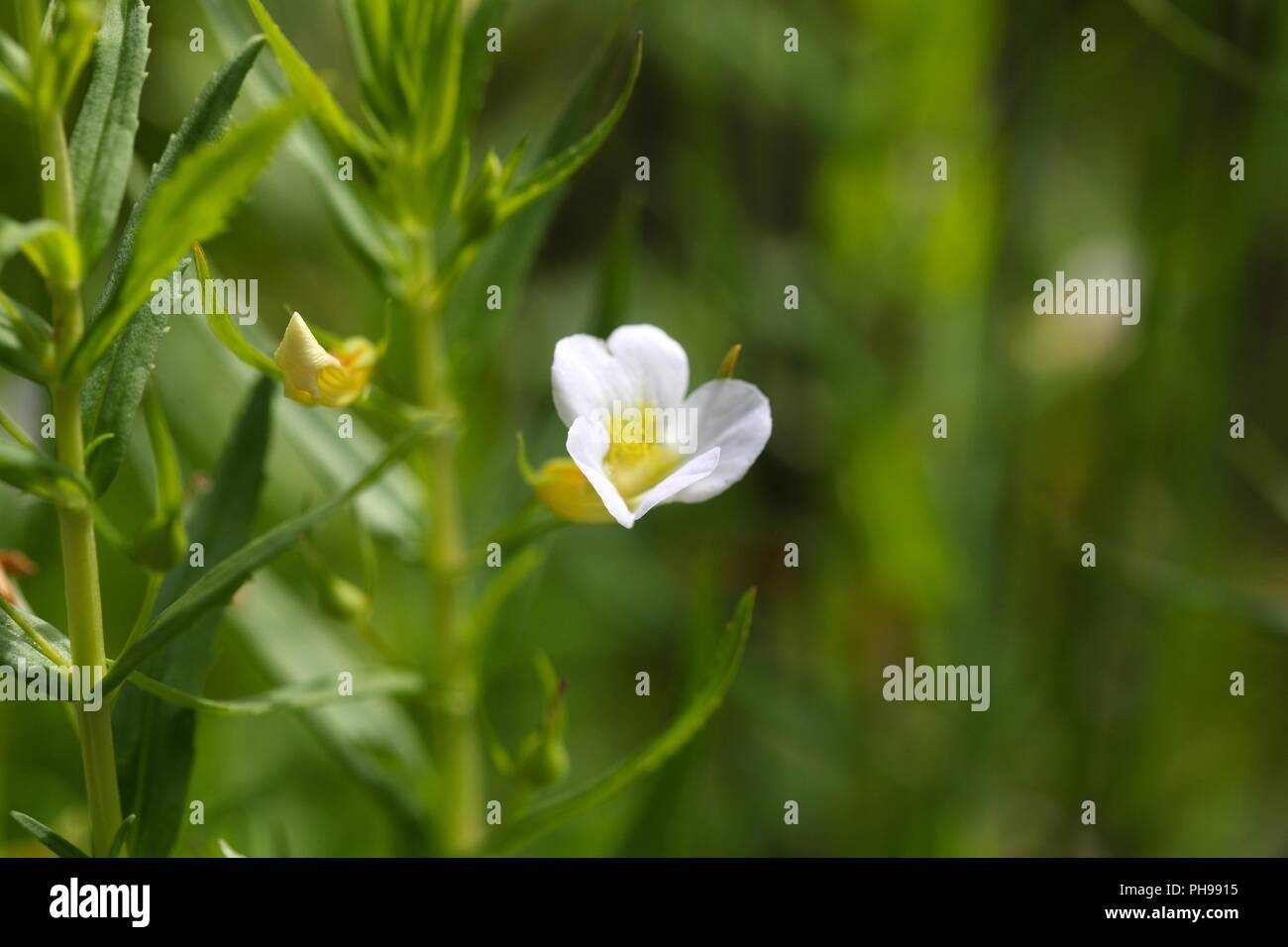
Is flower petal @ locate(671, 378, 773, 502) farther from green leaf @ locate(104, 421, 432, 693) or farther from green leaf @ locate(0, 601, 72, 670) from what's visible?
green leaf @ locate(0, 601, 72, 670)

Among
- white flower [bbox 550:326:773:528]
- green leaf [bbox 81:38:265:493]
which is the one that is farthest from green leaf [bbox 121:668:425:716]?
white flower [bbox 550:326:773:528]

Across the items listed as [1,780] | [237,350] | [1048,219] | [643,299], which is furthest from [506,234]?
[1048,219]

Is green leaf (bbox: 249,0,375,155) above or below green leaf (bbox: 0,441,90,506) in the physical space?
above

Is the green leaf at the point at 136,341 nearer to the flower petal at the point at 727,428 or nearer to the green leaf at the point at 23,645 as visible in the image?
the green leaf at the point at 23,645

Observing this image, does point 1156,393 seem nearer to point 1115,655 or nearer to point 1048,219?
point 1115,655

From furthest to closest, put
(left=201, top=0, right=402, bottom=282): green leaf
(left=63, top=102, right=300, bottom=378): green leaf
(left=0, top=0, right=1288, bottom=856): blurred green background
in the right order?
(left=0, top=0, right=1288, bottom=856): blurred green background
(left=201, top=0, right=402, bottom=282): green leaf
(left=63, top=102, right=300, bottom=378): green leaf

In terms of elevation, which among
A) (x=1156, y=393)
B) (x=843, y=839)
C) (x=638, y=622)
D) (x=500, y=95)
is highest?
(x=500, y=95)
